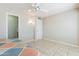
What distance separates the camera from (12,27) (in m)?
2.67

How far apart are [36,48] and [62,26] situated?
1113 millimetres

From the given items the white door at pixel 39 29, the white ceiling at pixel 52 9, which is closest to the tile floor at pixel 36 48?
the white door at pixel 39 29

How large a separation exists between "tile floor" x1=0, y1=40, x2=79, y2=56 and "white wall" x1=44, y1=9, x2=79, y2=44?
264 mm

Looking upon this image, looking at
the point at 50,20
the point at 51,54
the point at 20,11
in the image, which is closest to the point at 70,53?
the point at 51,54

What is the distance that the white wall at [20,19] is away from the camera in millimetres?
2512

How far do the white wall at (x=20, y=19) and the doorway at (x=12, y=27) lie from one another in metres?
0.12

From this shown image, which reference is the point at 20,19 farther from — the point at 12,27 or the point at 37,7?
the point at 37,7

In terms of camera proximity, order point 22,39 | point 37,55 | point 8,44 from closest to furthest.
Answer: point 37,55 < point 8,44 < point 22,39

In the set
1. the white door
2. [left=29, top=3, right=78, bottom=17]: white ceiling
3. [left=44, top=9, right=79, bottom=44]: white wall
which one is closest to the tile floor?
the white door

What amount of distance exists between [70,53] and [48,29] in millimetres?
994

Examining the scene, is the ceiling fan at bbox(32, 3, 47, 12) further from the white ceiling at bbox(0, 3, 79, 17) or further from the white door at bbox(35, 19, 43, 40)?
the white door at bbox(35, 19, 43, 40)

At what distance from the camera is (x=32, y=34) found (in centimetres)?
275

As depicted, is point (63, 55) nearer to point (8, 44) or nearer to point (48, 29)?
point (48, 29)

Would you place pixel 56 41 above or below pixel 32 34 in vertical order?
below
